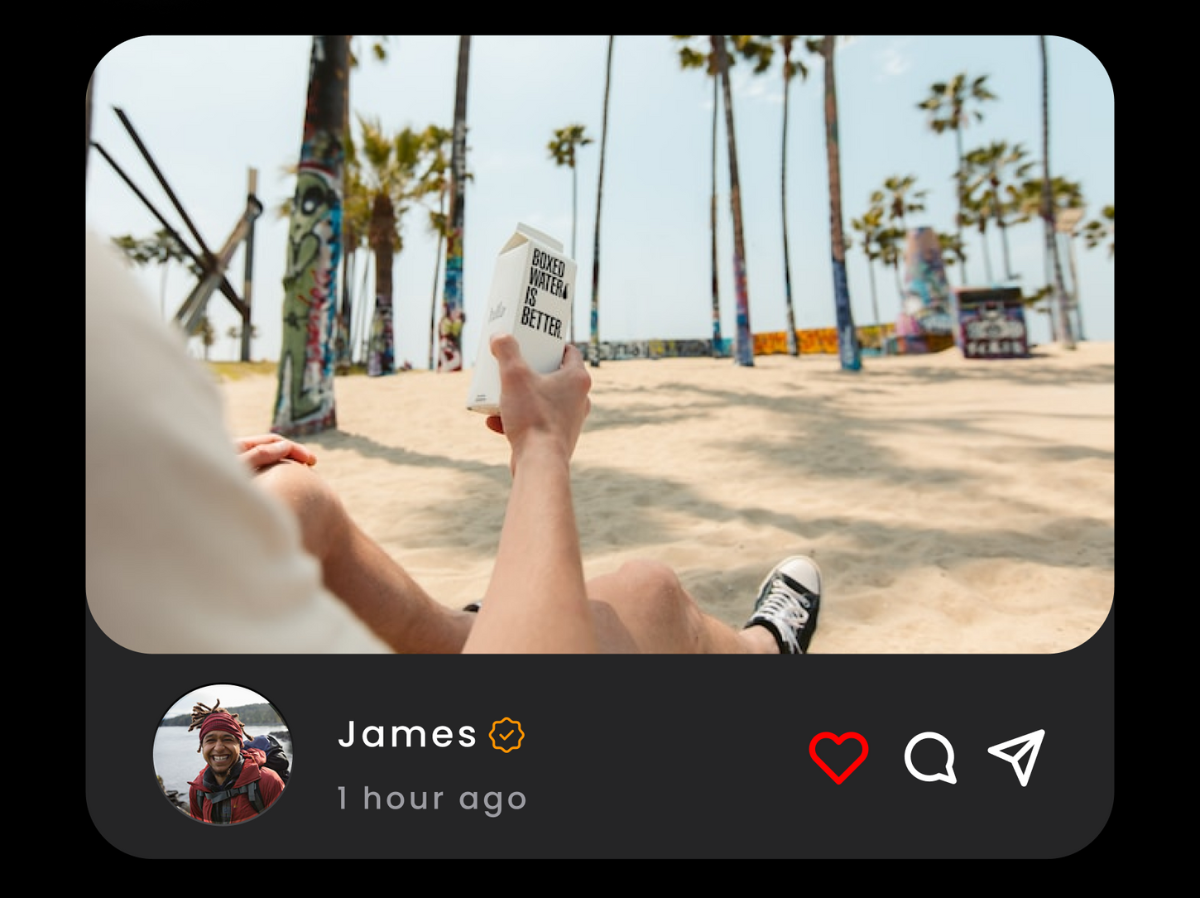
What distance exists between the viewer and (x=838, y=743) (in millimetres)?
944

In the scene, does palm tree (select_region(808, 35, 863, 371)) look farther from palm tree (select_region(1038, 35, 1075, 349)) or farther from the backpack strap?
the backpack strap

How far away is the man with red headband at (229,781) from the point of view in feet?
2.83

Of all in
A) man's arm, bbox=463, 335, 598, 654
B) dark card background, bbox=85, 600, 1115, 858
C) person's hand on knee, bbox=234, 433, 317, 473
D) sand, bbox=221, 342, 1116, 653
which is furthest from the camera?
sand, bbox=221, 342, 1116, 653

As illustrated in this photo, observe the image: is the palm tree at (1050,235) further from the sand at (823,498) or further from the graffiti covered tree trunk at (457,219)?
the graffiti covered tree trunk at (457,219)

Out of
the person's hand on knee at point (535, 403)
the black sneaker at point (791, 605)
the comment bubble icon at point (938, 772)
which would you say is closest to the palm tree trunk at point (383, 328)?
the black sneaker at point (791, 605)

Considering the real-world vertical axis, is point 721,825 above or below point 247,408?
below

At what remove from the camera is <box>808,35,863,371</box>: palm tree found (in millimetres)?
13258

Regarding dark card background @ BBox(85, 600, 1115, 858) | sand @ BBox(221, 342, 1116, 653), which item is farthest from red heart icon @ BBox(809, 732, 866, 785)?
sand @ BBox(221, 342, 1116, 653)

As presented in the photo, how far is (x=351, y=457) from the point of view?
593cm

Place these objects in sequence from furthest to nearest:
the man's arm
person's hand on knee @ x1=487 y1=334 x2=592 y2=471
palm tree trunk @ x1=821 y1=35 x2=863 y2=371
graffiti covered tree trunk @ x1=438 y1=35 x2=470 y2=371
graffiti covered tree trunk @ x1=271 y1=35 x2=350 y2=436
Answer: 1. palm tree trunk @ x1=821 y1=35 x2=863 y2=371
2. graffiti covered tree trunk @ x1=438 y1=35 x2=470 y2=371
3. graffiti covered tree trunk @ x1=271 y1=35 x2=350 y2=436
4. person's hand on knee @ x1=487 y1=334 x2=592 y2=471
5. the man's arm

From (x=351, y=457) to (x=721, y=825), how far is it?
18.2ft

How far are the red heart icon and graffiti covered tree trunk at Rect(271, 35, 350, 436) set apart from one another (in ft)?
20.6

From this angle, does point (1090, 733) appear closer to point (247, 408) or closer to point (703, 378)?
point (247, 408)
